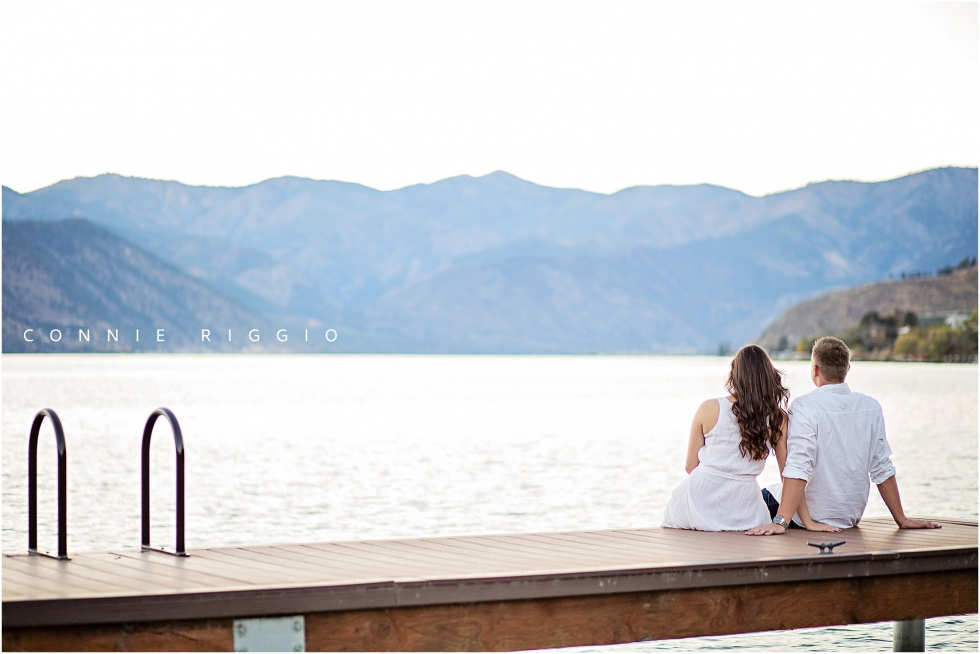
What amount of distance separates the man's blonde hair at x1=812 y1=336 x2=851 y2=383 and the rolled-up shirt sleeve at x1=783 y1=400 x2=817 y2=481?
25 cm

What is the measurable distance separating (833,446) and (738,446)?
59cm

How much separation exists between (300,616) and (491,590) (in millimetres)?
907

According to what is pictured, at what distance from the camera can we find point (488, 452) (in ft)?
108

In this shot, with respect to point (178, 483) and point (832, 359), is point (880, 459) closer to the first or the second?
point (832, 359)

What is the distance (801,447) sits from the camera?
6.82m

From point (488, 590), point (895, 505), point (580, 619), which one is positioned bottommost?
point (580, 619)

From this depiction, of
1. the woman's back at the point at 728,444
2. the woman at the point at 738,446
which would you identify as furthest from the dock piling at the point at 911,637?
the woman's back at the point at 728,444

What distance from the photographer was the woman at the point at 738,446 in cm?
679

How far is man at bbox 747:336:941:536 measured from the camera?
6844mm

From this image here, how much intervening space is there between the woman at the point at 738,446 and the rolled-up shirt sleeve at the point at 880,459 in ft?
1.52

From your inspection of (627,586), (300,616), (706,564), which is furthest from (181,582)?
(706,564)

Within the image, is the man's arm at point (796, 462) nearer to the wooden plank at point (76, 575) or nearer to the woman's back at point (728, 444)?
the woman's back at point (728, 444)

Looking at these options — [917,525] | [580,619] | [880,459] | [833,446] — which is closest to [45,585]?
[580,619]

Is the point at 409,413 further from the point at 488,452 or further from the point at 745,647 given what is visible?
the point at 745,647
